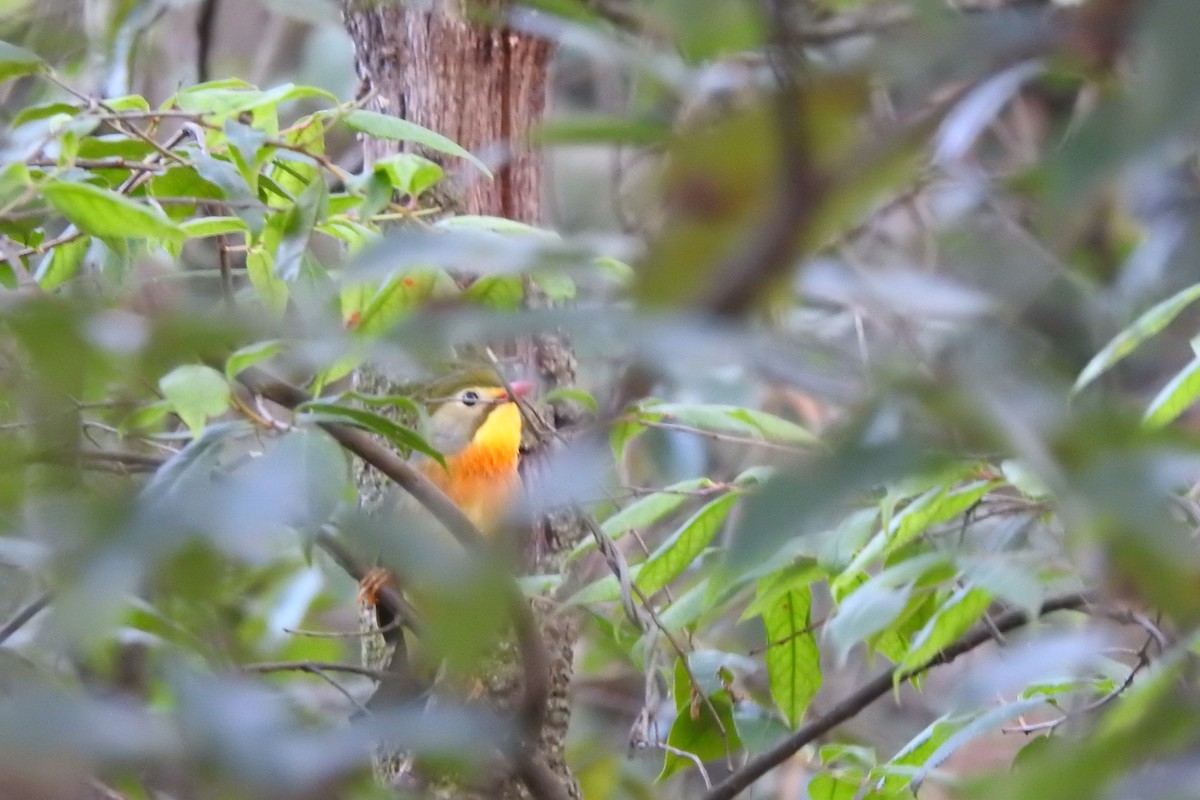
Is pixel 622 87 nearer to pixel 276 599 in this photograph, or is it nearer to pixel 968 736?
pixel 276 599

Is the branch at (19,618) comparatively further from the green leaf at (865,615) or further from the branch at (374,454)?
the green leaf at (865,615)

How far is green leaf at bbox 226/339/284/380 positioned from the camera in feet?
2.40

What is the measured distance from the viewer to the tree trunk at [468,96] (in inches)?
63.7

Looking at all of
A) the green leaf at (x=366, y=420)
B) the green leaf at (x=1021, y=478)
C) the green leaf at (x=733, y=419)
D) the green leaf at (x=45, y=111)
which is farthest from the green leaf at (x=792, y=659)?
the green leaf at (x=45, y=111)

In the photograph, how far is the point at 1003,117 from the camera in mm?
3578

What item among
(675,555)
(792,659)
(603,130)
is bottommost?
(792,659)

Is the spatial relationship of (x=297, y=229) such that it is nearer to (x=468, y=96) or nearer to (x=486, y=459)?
(x=468, y=96)

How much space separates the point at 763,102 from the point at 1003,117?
3393mm

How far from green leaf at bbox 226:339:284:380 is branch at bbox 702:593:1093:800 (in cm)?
75

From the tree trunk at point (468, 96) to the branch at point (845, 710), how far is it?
0.30 metres

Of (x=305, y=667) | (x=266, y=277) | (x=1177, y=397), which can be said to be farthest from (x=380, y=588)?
(x=1177, y=397)

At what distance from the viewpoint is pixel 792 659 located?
4.88 ft

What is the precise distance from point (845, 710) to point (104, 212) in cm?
88

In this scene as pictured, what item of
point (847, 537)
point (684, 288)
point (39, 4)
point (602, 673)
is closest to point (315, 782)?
point (684, 288)
